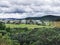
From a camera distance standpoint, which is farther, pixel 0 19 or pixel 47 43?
Result: pixel 0 19

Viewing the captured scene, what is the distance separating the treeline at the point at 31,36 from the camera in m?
Result: 4.25

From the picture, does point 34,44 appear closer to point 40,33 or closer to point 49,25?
point 40,33

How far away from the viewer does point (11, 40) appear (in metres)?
4.36

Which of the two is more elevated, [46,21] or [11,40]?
[46,21]

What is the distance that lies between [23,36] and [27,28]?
1.06ft

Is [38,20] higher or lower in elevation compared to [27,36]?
higher

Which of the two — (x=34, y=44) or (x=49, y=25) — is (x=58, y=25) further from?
(x=34, y=44)

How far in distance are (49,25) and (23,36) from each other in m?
0.73

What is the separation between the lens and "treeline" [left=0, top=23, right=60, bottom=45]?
425cm

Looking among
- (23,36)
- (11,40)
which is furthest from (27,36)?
(11,40)

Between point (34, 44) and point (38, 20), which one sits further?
point (38, 20)

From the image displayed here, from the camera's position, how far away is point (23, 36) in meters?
4.33

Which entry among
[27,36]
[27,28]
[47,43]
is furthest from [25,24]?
[47,43]

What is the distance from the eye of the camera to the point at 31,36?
4355 millimetres
